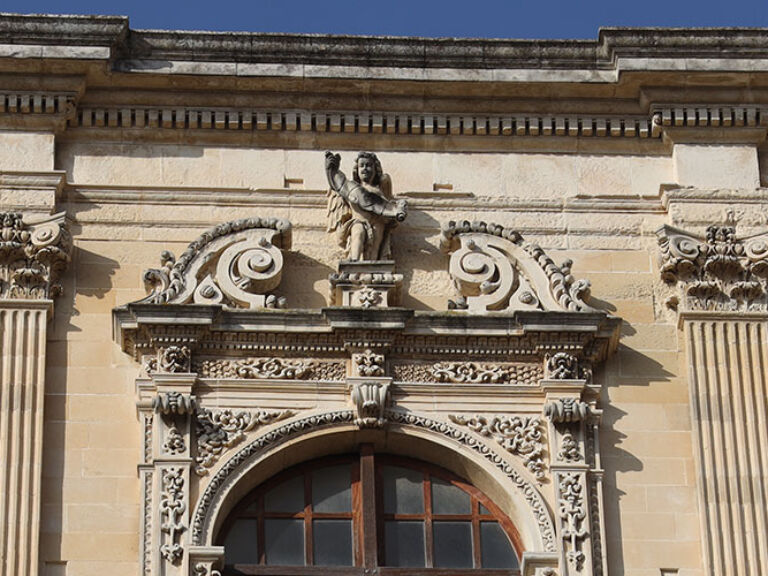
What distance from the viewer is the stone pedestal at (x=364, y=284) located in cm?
2378

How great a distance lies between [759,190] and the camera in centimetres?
2464

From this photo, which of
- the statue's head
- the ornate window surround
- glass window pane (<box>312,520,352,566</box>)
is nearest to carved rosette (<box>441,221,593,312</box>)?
the ornate window surround

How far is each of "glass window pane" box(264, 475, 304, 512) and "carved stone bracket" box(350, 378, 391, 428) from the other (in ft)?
2.35

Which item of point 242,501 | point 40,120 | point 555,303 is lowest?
point 242,501

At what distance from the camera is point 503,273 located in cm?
2403

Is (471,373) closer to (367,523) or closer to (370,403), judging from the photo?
(370,403)

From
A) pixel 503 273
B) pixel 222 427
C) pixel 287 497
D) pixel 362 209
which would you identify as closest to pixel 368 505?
pixel 287 497

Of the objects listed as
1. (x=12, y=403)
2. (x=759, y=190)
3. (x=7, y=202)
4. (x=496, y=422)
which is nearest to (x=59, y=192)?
(x=7, y=202)

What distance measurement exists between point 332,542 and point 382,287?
2256 millimetres

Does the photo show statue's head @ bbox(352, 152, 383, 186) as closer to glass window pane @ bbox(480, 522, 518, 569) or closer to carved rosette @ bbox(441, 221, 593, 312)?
carved rosette @ bbox(441, 221, 593, 312)

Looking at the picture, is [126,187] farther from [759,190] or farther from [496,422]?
[759,190]

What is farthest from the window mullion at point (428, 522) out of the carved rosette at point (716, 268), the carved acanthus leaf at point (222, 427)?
the carved rosette at point (716, 268)

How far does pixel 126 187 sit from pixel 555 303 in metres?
3.80

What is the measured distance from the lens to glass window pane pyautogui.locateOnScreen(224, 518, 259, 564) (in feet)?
74.8
